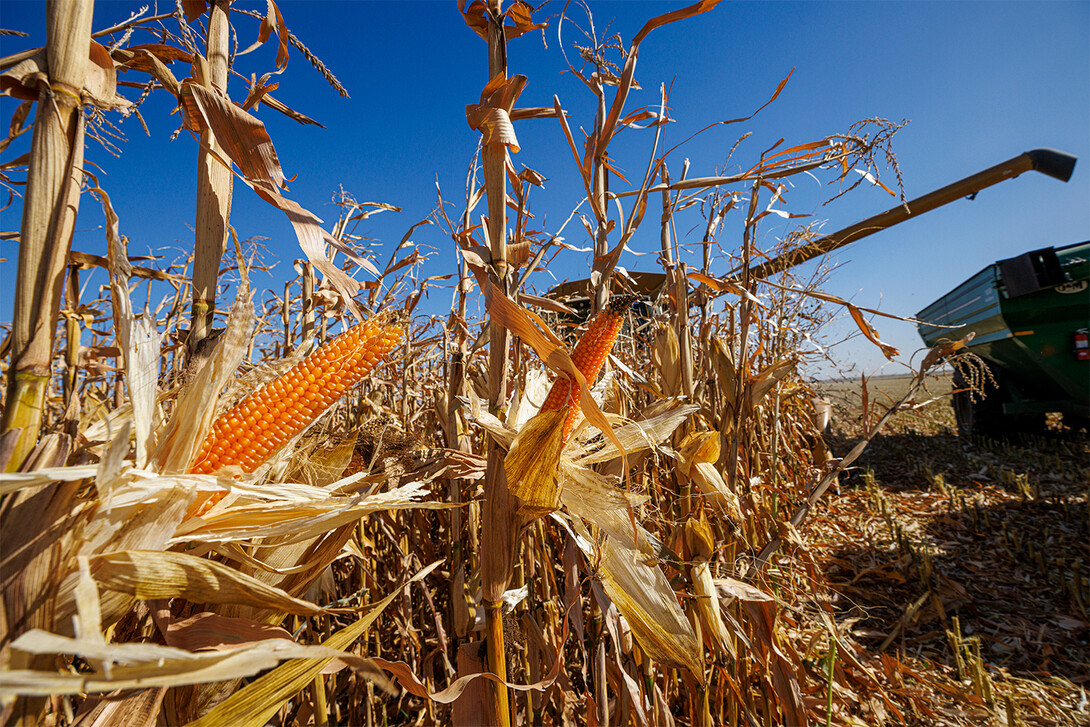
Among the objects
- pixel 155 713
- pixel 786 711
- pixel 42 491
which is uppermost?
pixel 42 491

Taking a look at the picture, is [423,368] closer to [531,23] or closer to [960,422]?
[531,23]

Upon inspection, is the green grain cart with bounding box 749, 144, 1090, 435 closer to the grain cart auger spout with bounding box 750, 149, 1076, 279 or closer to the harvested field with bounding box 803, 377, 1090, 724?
the grain cart auger spout with bounding box 750, 149, 1076, 279

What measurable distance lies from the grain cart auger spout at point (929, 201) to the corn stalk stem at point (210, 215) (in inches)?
68.6

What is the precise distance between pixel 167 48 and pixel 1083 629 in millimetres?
5005

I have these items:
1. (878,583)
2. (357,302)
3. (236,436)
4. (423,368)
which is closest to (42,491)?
(236,436)

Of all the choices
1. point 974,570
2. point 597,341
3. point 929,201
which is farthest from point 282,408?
point 974,570

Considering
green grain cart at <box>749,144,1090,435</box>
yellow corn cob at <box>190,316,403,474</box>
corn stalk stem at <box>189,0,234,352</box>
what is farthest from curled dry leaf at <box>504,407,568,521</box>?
green grain cart at <box>749,144,1090,435</box>

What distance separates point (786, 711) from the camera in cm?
144

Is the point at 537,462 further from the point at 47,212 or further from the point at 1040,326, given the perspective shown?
the point at 1040,326

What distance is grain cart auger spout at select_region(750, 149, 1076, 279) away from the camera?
235 centimetres

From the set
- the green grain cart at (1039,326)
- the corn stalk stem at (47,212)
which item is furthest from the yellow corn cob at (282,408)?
the green grain cart at (1039,326)

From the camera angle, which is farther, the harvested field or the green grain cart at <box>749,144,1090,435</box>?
the green grain cart at <box>749,144,1090,435</box>

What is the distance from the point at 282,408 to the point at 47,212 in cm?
38

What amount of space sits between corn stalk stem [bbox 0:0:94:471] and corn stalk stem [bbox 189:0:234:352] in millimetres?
221
